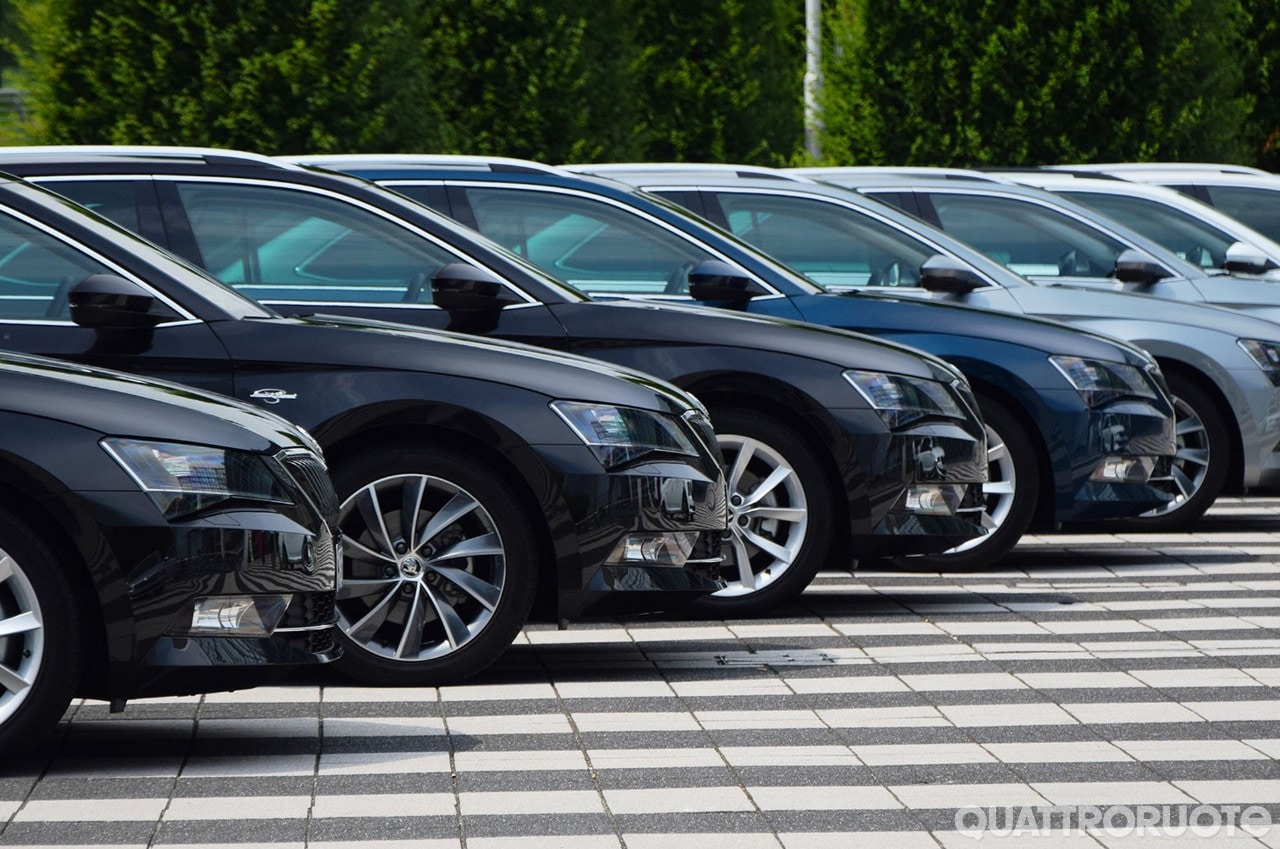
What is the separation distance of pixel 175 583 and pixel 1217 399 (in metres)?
7.33

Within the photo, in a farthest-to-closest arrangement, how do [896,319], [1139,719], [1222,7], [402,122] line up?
[1222,7] → [402,122] → [896,319] → [1139,719]

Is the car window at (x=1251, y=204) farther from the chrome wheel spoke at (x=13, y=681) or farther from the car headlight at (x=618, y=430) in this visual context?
the chrome wheel spoke at (x=13, y=681)

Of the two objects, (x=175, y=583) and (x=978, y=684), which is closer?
(x=175, y=583)

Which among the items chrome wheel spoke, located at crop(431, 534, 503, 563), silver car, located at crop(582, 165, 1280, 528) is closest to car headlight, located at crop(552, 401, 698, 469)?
chrome wheel spoke, located at crop(431, 534, 503, 563)

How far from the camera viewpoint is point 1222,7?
72.6 feet

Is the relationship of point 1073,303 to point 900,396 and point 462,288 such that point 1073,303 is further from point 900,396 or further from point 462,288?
point 462,288

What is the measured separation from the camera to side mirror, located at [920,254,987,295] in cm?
1052

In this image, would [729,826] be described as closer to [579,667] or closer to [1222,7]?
[579,667]

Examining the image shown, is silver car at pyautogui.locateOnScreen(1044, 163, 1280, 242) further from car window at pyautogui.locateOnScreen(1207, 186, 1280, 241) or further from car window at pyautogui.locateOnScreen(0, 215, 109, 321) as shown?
car window at pyautogui.locateOnScreen(0, 215, 109, 321)

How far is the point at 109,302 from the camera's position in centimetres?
640

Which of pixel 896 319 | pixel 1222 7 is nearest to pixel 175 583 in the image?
pixel 896 319

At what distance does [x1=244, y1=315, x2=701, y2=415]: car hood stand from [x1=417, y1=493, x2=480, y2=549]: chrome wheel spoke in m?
0.39

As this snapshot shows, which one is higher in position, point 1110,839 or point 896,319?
point 896,319

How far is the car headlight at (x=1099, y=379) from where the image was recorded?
9.85 meters
